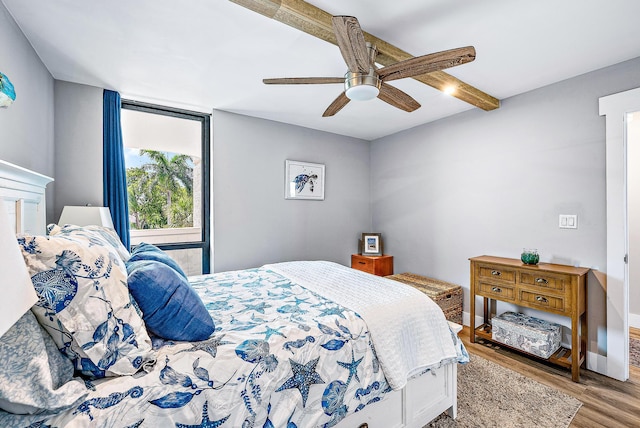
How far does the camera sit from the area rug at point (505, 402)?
1816 mm

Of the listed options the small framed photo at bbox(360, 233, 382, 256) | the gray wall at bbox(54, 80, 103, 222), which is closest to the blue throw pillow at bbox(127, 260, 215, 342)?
the gray wall at bbox(54, 80, 103, 222)

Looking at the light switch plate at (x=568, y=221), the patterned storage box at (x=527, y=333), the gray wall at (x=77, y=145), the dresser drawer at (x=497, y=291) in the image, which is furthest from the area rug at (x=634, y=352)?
the gray wall at (x=77, y=145)

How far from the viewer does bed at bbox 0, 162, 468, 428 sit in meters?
0.94

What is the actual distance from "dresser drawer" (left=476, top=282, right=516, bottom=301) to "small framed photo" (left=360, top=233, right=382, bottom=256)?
1.67 metres

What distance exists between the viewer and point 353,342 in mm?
1433

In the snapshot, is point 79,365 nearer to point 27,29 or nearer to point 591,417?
point 27,29

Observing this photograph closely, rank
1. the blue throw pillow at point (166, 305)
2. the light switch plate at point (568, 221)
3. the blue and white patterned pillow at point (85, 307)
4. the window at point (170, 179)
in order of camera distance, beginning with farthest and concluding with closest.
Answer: the window at point (170, 179) < the light switch plate at point (568, 221) < the blue throw pillow at point (166, 305) < the blue and white patterned pillow at point (85, 307)

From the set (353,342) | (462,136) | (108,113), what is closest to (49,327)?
(353,342)

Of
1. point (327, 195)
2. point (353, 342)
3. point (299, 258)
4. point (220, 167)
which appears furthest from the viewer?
point (327, 195)

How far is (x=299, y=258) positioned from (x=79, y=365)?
9.95ft

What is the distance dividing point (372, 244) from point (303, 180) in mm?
1441

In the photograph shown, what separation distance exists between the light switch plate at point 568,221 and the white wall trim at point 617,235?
0.73 ft

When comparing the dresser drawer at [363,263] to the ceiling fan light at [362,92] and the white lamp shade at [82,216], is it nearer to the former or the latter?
the ceiling fan light at [362,92]

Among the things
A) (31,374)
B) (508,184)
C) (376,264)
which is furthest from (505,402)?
(31,374)
